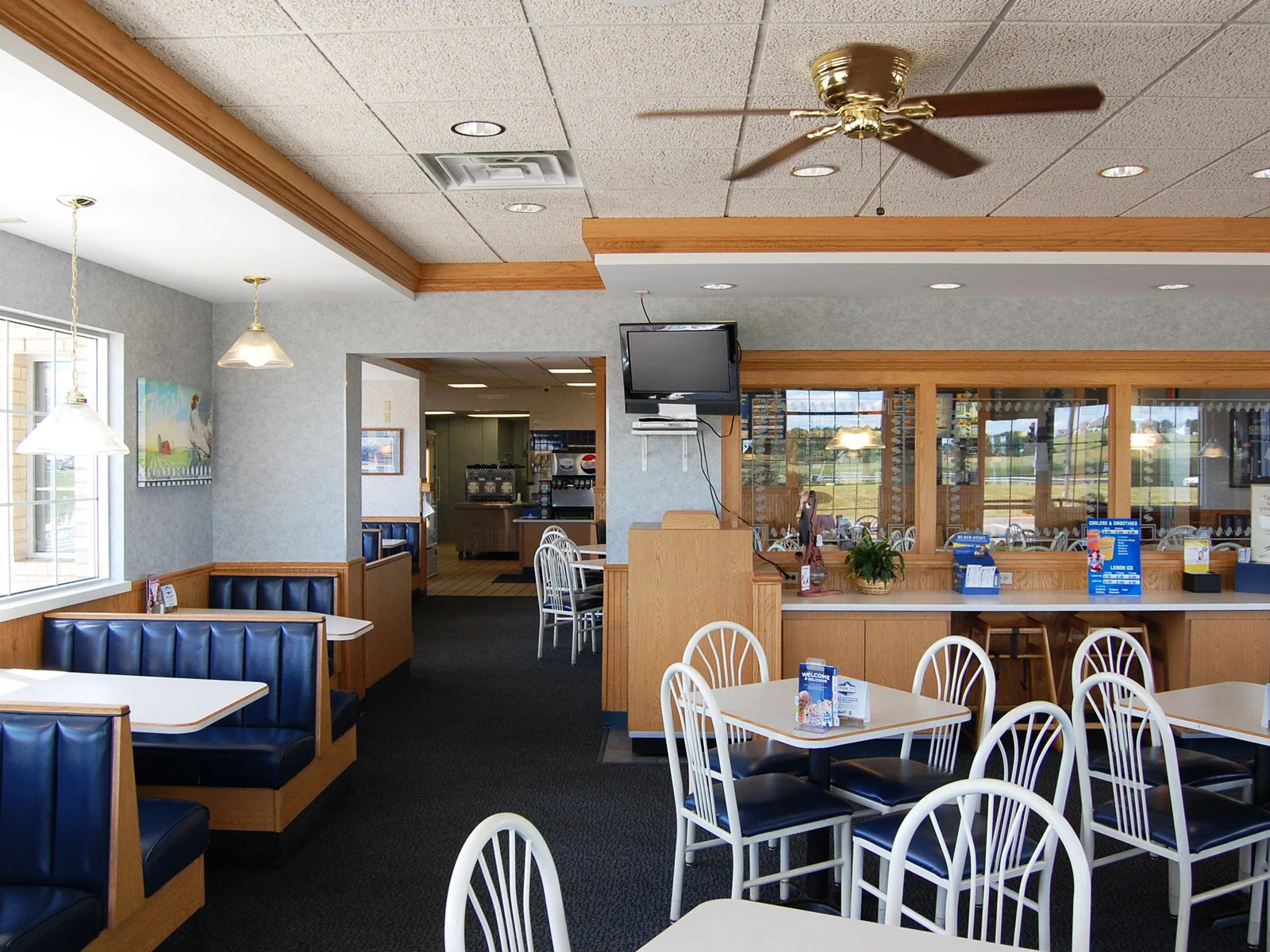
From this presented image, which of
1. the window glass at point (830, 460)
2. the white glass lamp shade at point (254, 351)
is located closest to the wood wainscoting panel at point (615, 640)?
the window glass at point (830, 460)

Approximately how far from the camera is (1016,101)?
8.16ft

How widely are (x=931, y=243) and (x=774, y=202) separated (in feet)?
2.91

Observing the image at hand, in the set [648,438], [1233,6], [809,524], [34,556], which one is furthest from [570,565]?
[1233,6]

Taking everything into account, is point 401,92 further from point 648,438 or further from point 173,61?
point 648,438

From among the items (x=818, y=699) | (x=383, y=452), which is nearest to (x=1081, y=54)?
(x=818, y=699)

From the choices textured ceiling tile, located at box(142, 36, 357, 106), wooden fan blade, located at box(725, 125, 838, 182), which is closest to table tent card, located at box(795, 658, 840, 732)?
wooden fan blade, located at box(725, 125, 838, 182)

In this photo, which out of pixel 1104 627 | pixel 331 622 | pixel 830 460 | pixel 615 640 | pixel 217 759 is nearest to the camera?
pixel 217 759

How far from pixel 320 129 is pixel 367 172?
51cm

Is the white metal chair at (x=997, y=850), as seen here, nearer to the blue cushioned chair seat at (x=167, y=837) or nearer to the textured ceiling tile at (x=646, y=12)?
the textured ceiling tile at (x=646, y=12)

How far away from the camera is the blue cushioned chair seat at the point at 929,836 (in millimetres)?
2803

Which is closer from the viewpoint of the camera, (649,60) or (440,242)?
(649,60)

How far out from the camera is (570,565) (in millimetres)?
7570

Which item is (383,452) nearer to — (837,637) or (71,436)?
(837,637)

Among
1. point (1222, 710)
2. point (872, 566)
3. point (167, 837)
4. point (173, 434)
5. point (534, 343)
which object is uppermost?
point (534, 343)
